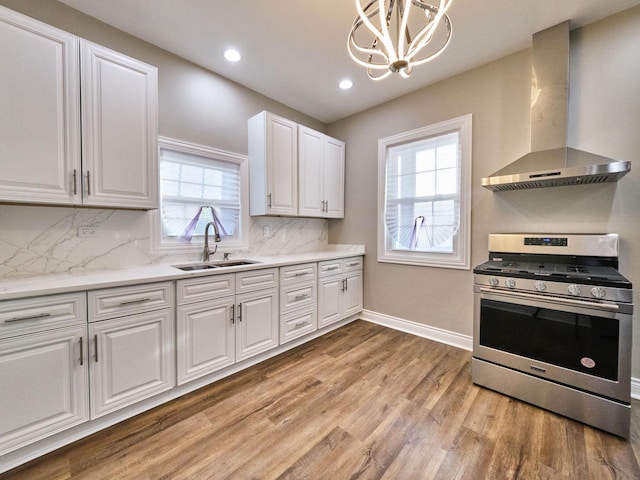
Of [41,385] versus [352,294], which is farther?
[352,294]

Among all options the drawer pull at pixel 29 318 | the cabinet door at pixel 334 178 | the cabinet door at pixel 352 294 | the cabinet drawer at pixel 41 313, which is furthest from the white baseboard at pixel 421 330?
the drawer pull at pixel 29 318

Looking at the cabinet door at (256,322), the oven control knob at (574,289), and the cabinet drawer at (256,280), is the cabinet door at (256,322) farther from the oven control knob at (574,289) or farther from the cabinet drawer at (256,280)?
the oven control knob at (574,289)

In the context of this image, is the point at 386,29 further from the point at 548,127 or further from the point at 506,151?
the point at 506,151

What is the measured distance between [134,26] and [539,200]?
12.2 feet

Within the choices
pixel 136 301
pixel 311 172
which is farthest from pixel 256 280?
pixel 311 172

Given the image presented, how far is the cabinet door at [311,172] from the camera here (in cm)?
327

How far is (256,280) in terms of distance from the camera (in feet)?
7.94

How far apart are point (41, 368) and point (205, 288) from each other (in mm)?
943

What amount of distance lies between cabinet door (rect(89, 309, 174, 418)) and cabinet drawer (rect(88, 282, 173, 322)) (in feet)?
0.14

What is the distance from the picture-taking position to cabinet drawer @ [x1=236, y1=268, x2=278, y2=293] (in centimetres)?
230

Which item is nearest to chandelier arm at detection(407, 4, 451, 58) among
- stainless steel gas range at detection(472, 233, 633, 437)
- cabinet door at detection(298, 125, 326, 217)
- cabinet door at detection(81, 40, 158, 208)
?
stainless steel gas range at detection(472, 233, 633, 437)

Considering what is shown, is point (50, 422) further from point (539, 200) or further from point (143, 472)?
point (539, 200)

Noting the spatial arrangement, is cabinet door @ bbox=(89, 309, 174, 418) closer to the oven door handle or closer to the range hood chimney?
the oven door handle

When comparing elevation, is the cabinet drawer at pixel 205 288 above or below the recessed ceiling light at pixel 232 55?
below
